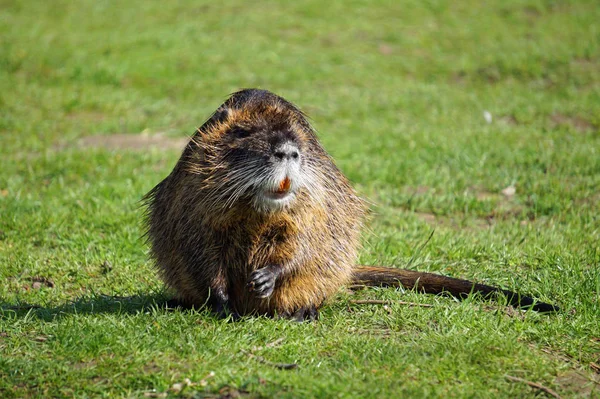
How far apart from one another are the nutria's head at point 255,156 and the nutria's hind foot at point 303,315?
59 centimetres

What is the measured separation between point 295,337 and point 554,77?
712 centimetres

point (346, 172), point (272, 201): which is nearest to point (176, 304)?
point (272, 201)

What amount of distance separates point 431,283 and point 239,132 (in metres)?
1.32

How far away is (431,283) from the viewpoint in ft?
14.2

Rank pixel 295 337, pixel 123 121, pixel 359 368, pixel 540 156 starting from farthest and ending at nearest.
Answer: pixel 123 121 → pixel 540 156 → pixel 295 337 → pixel 359 368

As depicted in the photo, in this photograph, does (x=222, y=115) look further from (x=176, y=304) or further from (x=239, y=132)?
(x=176, y=304)

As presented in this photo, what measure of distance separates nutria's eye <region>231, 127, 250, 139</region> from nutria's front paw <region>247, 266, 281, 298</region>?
62cm

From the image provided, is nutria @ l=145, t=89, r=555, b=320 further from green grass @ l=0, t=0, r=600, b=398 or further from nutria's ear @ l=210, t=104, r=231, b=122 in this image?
green grass @ l=0, t=0, r=600, b=398

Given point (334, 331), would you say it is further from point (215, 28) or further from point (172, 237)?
point (215, 28)

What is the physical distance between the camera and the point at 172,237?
411 cm

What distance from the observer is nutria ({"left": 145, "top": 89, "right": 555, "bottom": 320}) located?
3.68m

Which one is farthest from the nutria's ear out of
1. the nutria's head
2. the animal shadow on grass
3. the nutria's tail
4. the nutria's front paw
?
the nutria's tail

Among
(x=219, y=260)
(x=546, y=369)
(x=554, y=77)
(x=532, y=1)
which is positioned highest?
(x=532, y=1)

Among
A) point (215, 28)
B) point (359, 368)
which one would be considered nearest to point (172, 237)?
point (359, 368)
